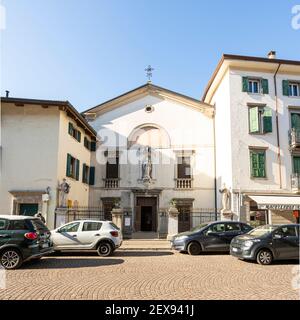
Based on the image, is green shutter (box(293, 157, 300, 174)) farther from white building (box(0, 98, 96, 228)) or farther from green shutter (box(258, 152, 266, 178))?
white building (box(0, 98, 96, 228))

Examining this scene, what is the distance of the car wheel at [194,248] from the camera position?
13.3m

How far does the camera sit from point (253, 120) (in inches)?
834

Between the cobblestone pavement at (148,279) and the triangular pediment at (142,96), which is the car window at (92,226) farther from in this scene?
the triangular pediment at (142,96)

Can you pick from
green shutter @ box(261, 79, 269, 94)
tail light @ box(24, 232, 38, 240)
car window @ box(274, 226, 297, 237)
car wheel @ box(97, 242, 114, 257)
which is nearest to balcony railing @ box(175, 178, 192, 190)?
green shutter @ box(261, 79, 269, 94)

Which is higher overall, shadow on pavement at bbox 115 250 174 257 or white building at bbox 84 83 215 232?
white building at bbox 84 83 215 232

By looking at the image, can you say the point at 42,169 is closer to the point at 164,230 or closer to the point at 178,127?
the point at 164,230

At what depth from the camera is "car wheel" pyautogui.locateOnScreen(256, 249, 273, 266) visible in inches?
424

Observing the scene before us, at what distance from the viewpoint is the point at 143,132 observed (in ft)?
82.8

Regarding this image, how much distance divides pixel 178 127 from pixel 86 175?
8373mm

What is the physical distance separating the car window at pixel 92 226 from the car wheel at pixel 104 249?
68 centimetres

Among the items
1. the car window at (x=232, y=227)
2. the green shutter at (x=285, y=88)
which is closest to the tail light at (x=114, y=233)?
the car window at (x=232, y=227)

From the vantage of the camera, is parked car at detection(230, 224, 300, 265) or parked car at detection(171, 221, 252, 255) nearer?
parked car at detection(230, 224, 300, 265)

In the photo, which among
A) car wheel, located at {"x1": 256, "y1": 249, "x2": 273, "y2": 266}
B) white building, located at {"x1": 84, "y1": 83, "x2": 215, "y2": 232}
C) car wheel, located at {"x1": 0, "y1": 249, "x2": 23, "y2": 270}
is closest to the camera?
car wheel, located at {"x1": 0, "y1": 249, "x2": 23, "y2": 270}

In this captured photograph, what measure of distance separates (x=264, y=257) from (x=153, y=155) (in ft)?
48.7
